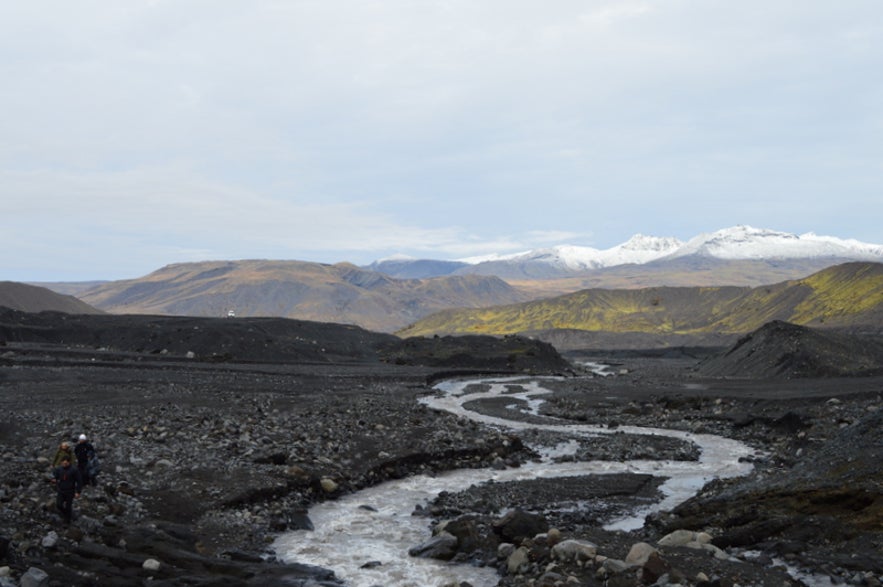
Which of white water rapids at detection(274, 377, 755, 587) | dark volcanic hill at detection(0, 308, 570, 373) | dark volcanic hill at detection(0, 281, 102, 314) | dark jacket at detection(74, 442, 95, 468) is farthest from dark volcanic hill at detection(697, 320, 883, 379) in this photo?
dark volcanic hill at detection(0, 281, 102, 314)

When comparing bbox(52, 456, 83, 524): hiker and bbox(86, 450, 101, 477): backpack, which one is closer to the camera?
bbox(52, 456, 83, 524): hiker

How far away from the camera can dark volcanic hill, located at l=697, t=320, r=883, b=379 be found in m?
59.7

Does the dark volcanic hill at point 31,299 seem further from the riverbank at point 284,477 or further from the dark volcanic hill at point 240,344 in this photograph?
the riverbank at point 284,477

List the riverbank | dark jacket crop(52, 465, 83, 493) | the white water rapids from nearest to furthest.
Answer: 1. the riverbank
2. dark jacket crop(52, 465, 83, 493)
3. the white water rapids

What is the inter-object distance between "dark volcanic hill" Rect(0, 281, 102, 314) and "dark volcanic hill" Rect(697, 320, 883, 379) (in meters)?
141

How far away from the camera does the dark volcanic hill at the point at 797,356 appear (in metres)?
59.7

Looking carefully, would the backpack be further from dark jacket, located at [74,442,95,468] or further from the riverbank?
the riverbank

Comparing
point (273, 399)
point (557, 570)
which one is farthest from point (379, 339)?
point (557, 570)

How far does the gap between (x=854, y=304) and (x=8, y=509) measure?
160377 mm

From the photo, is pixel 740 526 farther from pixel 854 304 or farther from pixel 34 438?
pixel 854 304

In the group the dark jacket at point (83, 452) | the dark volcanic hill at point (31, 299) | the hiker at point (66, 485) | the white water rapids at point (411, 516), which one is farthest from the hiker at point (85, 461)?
the dark volcanic hill at point (31, 299)

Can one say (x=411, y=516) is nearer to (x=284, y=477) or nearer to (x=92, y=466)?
(x=284, y=477)

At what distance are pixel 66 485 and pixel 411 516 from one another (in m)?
8.94

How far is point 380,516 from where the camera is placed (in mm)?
20422
